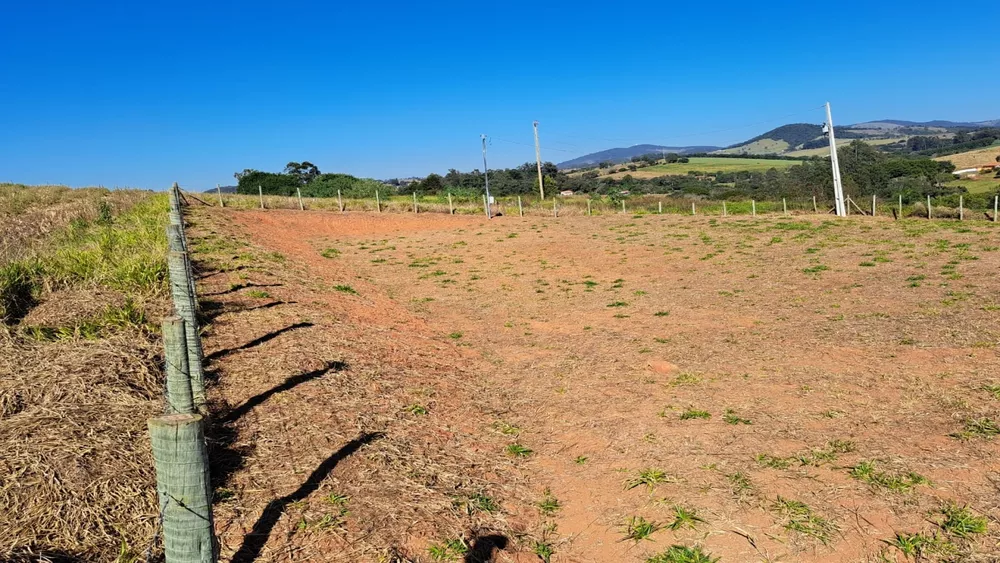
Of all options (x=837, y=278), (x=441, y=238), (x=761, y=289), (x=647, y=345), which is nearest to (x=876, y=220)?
(x=837, y=278)

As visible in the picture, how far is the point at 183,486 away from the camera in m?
2.18

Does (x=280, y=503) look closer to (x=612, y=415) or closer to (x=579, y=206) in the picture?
(x=612, y=415)

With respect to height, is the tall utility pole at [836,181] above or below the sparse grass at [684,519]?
above

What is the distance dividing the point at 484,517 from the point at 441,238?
20558mm

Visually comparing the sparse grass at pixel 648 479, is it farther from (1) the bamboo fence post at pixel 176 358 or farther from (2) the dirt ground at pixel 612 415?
(1) the bamboo fence post at pixel 176 358

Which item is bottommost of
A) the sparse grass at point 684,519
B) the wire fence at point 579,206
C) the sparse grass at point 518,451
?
the sparse grass at point 684,519

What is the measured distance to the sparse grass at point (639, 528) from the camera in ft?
13.1

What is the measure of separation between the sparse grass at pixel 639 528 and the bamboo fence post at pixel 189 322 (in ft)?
11.4

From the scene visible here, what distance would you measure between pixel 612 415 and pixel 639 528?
2043 millimetres

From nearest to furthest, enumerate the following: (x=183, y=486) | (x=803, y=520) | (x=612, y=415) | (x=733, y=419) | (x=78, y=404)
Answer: (x=183, y=486) < (x=803, y=520) < (x=78, y=404) < (x=733, y=419) < (x=612, y=415)

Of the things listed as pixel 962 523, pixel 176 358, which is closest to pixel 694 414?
pixel 962 523

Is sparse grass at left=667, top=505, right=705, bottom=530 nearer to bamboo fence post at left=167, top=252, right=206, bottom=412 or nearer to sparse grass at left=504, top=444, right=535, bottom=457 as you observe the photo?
sparse grass at left=504, top=444, right=535, bottom=457

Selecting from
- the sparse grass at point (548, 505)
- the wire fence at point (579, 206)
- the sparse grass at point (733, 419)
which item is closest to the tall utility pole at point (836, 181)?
the wire fence at point (579, 206)

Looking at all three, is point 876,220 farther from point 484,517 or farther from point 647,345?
point 484,517
